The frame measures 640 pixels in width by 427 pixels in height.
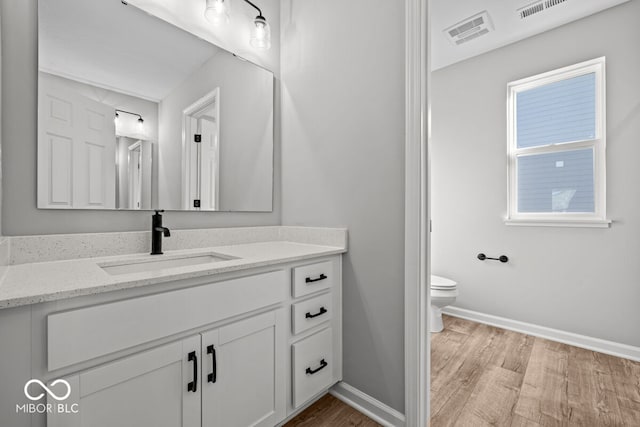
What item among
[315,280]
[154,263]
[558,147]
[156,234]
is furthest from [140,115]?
[558,147]

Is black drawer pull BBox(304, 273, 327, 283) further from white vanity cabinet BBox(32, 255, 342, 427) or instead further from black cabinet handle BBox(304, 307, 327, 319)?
black cabinet handle BBox(304, 307, 327, 319)

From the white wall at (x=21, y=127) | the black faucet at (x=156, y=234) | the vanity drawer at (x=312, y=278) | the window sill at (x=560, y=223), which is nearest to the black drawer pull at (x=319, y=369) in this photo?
the vanity drawer at (x=312, y=278)

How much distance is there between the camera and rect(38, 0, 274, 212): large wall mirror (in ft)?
3.76

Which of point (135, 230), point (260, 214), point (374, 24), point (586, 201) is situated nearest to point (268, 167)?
point (260, 214)

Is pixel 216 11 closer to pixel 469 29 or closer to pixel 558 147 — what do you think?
pixel 469 29

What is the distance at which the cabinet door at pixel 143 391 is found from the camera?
766 mm

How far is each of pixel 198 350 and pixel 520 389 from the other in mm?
1787

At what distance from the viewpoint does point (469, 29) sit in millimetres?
2320

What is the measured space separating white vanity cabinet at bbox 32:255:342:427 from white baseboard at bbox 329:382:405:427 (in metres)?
0.10

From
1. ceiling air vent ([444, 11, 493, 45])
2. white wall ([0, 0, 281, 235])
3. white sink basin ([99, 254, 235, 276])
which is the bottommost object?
white sink basin ([99, 254, 235, 276])

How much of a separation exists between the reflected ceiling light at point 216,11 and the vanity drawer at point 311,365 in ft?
5.82

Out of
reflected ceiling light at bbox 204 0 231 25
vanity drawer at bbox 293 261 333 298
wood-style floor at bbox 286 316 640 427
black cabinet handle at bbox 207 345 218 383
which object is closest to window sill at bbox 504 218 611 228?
wood-style floor at bbox 286 316 640 427

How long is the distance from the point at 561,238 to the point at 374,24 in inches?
85.9

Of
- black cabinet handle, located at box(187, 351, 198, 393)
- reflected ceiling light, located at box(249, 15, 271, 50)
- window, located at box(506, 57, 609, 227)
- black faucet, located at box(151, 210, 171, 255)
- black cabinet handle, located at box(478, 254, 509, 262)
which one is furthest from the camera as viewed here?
black cabinet handle, located at box(478, 254, 509, 262)
